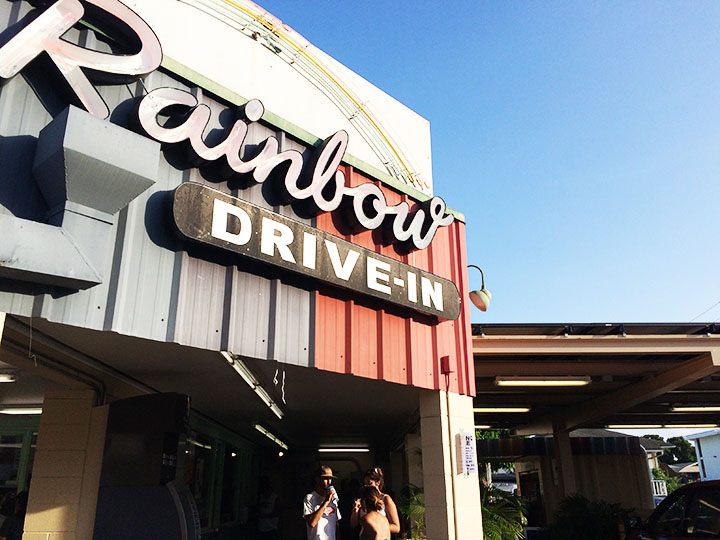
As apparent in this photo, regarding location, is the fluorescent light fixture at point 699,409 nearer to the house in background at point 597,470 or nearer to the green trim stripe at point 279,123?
the house in background at point 597,470

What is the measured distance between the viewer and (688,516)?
8.24 m

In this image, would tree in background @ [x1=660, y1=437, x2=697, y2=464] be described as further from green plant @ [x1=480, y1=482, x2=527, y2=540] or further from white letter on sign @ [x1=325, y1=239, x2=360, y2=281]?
white letter on sign @ [x1=325, y1=239, x2=360, y2=281]

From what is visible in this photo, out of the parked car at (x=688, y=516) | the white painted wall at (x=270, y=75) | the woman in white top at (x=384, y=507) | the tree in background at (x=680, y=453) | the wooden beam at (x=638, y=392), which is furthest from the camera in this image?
the tree in background at (x=680, y=453)

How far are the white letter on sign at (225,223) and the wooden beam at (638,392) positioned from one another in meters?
9.70

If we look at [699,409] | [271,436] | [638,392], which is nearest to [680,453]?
[699,409]

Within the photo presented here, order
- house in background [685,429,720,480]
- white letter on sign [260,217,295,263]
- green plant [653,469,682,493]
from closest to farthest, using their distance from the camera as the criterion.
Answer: white letter on sign [260,217,295,263] → house in background [685,429,720,480] → green plant [653,469,682,493]

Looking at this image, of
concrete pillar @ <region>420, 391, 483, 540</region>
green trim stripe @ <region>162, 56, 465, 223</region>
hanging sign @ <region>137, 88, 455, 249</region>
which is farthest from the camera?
concrete pillar @ <region>420, 391, 483, 540</region>

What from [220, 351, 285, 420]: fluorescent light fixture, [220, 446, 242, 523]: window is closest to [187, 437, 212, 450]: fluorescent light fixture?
[220, 351, 285, 420]: fluorescent light fixture

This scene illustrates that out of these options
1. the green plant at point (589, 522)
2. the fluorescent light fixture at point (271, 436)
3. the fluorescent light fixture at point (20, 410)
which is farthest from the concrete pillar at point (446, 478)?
the green plant at point (589, 522)

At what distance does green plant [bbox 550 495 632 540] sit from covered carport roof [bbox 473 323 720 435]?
2.55m

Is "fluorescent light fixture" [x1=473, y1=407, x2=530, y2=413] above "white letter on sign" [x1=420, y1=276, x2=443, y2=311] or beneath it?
beneath

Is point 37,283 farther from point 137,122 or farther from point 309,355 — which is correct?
point 309,355

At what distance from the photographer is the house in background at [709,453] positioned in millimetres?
38125

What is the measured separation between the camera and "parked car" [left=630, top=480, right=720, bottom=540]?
7820 mm
